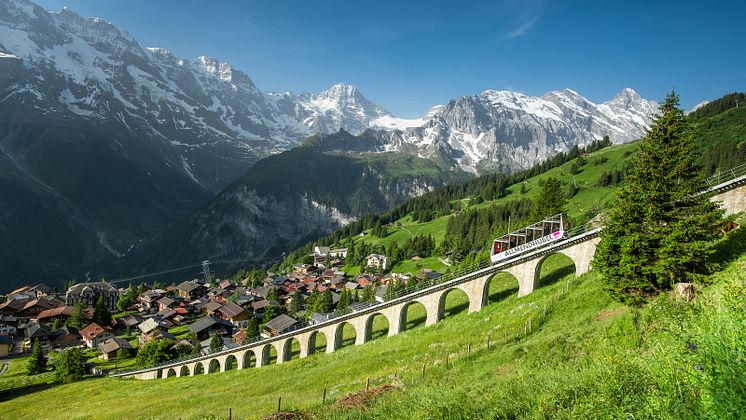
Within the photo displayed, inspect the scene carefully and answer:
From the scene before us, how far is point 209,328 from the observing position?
336 ft

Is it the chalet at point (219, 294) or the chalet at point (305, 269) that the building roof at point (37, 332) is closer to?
the chalet at point (219, 294)

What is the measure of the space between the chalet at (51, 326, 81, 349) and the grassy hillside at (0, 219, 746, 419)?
2037 inches

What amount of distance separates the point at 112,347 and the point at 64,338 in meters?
24.5

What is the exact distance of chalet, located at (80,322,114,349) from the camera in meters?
104

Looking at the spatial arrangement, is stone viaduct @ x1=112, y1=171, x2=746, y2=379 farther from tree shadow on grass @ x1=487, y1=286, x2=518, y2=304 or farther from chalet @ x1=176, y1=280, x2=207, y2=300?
chalet @ x1=176, y1=280, x2=207, y2=300

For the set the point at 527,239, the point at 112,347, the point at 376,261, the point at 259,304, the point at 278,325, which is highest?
the point at 527,239

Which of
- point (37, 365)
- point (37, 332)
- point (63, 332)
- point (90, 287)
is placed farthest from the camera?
point (90, 287)

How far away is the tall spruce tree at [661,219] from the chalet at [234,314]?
100555 mm

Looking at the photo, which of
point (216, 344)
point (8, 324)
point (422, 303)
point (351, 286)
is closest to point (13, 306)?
point (8, 324)

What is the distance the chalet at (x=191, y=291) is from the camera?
152375 mm

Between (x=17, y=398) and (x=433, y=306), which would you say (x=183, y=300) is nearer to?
(x=17, y=398)

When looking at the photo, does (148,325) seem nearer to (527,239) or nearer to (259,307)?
(259,307)

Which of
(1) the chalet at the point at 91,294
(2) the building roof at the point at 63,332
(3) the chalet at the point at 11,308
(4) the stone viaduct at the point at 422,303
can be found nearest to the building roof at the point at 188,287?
(1) the chalet at the point at 91,294

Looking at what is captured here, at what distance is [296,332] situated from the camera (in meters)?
62.2
